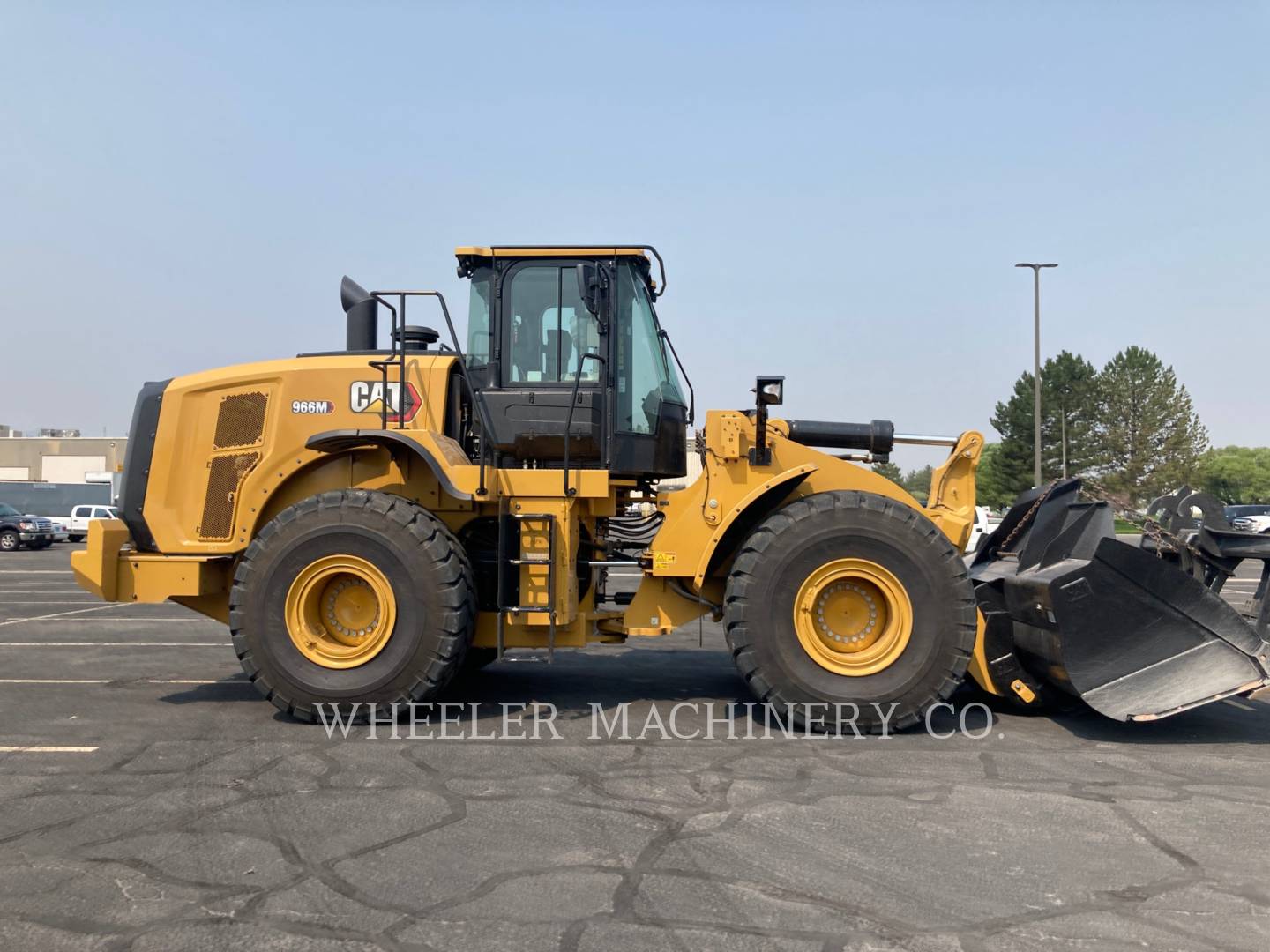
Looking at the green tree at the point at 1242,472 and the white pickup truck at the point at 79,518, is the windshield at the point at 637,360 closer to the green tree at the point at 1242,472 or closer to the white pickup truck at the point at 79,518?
the white pickup truck at the point at 79,518

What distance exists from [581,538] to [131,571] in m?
3.20

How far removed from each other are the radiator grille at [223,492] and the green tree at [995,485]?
56.4 meters

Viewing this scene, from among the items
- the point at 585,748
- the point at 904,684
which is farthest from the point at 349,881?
the point at 904,684

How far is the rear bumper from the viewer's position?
6875 mm

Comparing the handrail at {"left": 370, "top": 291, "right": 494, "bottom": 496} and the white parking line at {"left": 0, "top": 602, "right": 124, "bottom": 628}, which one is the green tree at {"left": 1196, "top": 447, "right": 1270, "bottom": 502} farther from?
the handrail at {"left": 370, "top": 291, "right": 494, "bottom": 496}

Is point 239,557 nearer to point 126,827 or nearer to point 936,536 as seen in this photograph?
point 126,827

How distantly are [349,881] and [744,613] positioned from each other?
310 cm

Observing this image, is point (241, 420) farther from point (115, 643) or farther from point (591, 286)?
point (115, 643)

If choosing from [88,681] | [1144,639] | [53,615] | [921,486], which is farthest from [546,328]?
[921,486]

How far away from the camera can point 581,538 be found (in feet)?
22.8

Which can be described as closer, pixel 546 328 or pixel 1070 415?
pixel 546 328

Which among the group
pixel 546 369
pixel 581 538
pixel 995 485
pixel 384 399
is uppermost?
pixel 546 369

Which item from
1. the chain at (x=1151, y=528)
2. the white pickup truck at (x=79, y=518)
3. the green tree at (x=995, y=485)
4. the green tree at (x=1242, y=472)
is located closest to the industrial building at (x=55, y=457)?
the white pickup truck at (x=79, y=518)

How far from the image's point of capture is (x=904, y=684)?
6160 millimetres
